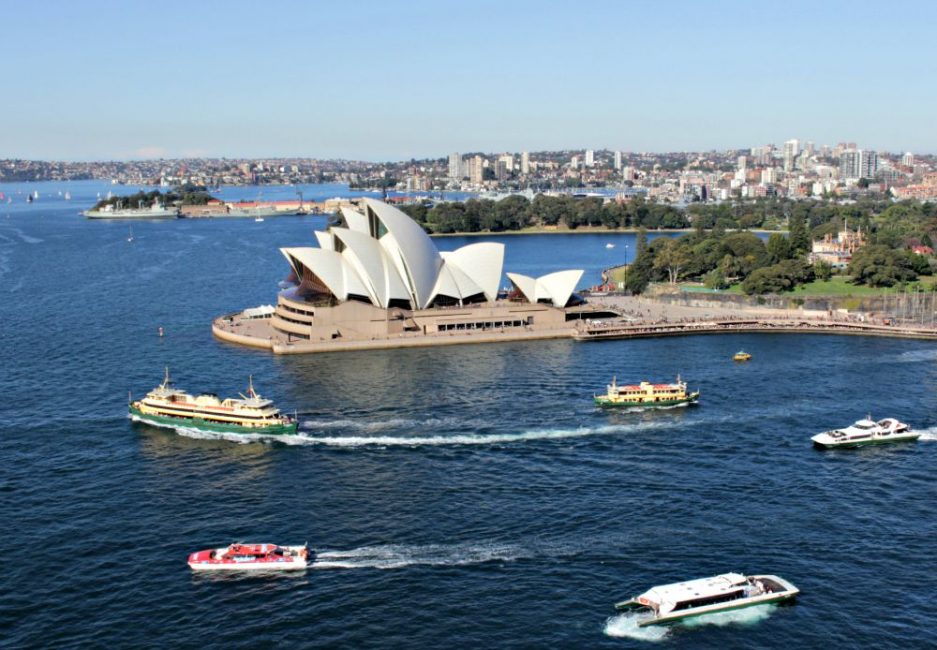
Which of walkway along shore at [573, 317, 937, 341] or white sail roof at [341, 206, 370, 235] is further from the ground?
white sail roof at [341, 206, 370, 235]

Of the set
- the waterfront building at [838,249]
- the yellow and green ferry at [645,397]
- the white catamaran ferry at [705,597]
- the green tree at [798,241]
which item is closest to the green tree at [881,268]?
the waterfront building at [838,249]

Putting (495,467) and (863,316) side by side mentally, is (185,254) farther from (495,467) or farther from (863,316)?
(495,467)

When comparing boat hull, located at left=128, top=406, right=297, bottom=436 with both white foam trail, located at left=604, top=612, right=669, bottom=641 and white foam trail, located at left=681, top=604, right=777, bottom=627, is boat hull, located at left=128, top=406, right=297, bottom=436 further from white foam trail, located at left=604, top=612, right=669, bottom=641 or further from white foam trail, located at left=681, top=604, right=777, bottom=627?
white foam trail, located at left=681, top=604, right=777, bottom=627

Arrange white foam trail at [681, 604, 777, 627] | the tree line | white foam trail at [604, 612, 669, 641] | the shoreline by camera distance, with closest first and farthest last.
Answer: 1. white foam trail at [604, 612, 669, 641]
2. white foam trail at [681, 604, 777, 627]
3. the tree line
4. the shoreline

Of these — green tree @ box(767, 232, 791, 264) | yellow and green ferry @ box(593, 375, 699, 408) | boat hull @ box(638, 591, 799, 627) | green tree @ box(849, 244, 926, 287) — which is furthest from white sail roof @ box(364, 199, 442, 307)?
boat hull @ box(638, 591, 799, 627)

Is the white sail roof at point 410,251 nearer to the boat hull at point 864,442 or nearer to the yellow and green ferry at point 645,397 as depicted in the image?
the yellow and green ferry at point 645,397
